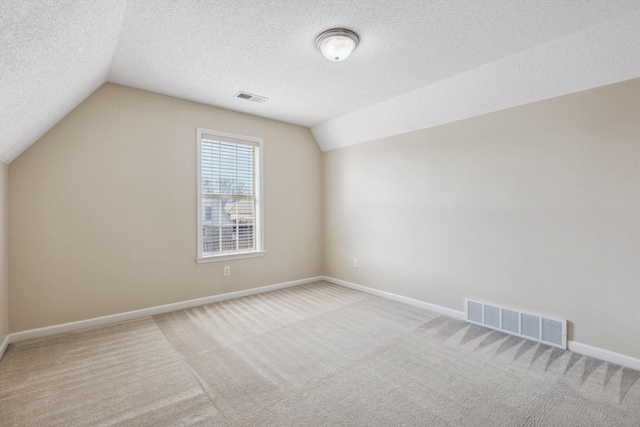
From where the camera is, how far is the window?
3873 mm

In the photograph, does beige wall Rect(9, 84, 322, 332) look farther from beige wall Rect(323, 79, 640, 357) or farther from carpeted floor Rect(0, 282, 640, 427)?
beige wall Rect(323, 79, 640, 357)

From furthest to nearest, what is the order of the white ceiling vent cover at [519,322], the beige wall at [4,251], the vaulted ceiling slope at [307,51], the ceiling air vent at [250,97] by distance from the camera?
the ceiling air vent at [250,97]
the white ceiling vent cover at [519,322]
the beige wall at [4,251]
the vaulted ceiling slope at [307,51]

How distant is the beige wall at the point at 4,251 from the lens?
98.8 inches

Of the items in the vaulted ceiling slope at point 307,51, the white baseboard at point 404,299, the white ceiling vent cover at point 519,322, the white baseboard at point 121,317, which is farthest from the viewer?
the white baseboard at point 404,299

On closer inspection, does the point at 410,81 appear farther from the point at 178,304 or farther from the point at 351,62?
the point at 178,304

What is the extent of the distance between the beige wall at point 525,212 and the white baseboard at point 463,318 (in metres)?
0.05

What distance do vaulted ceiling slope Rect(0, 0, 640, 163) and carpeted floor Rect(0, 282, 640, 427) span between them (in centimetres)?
180

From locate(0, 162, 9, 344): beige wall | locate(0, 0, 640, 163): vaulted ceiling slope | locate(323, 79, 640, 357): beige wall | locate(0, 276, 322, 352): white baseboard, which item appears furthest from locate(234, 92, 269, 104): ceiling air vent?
locate(0, 276, 322, 352): white baseboard

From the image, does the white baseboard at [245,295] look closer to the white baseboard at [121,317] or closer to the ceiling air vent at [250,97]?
the white baseboard at [121,317]

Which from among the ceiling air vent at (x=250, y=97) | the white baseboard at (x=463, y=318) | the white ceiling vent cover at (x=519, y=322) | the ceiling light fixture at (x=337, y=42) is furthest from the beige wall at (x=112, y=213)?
the white ceiling vent cover at (x=519, y=322)

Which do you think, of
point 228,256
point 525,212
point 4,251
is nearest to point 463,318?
point 525,212

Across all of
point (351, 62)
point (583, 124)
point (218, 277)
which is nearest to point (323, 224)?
point (218, 277)

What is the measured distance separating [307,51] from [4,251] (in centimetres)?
317

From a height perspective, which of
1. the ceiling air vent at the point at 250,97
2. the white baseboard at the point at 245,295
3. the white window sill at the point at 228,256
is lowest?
the white baseboard at the point at 245,295
